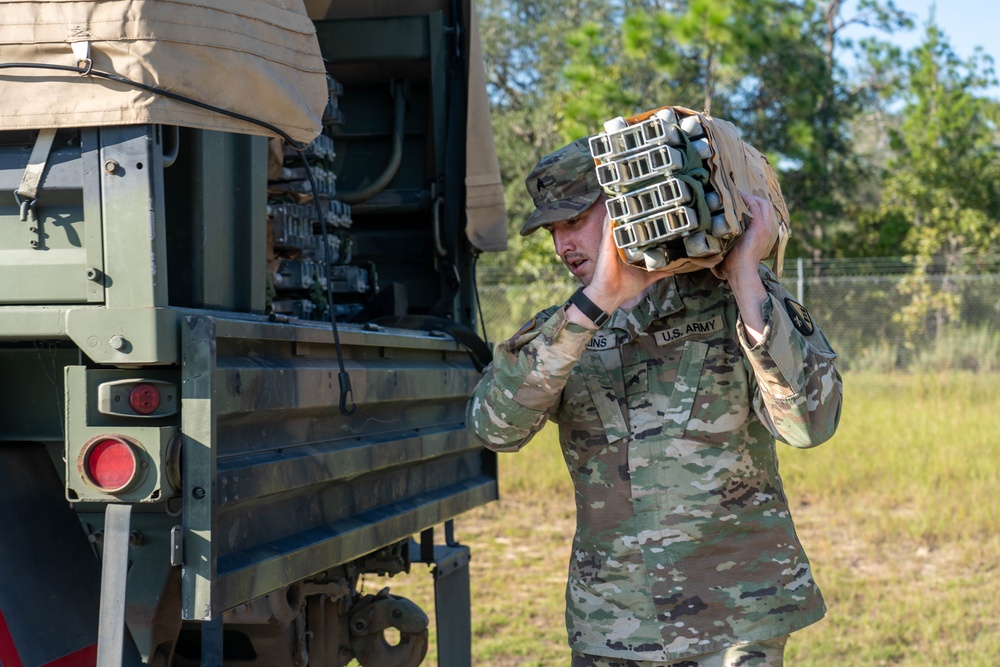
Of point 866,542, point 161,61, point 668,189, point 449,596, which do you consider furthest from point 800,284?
point 161,61

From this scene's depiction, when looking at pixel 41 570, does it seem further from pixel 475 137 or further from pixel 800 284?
pixel 800 284

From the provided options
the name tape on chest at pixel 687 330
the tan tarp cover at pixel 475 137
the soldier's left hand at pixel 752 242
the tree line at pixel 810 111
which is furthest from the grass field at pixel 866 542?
the tree line at pixel 810 111

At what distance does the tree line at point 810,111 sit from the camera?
52.6 ft

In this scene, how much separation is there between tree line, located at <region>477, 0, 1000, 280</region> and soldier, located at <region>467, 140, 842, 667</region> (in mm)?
12580

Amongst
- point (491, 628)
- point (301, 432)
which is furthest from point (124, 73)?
point (491, 628)

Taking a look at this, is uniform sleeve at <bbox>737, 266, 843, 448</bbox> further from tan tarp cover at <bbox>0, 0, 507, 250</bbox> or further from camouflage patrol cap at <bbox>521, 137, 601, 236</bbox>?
tan tarp cover at <bbox>0, 0, 507, 250</bbox>

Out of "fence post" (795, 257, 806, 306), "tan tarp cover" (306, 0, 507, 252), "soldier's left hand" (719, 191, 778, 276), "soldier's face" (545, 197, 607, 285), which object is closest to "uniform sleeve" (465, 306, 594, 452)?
"soldier's face" (545, 197, 607, 285)

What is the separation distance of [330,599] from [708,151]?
211 centimetres

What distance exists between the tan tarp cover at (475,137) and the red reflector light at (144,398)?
228 centimetres

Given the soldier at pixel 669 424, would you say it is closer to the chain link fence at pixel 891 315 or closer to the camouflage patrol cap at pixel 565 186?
the camouflage patrol cap at pixel 565 186

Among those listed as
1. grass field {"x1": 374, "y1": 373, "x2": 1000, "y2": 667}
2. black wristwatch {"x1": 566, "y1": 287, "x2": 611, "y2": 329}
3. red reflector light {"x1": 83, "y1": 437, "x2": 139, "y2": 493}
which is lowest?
grass field {"x1": 374, "y1": 373, "x2": 1000, "y2": 667}

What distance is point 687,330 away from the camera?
8.70 feet

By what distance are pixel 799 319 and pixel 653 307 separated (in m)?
0.33

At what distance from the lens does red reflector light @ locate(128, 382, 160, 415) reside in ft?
7.34
